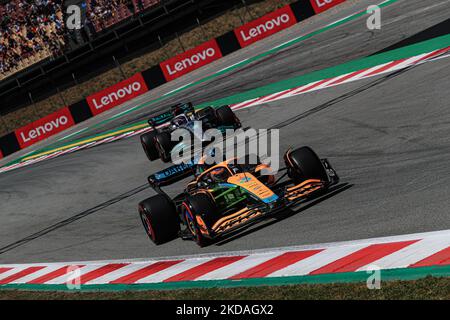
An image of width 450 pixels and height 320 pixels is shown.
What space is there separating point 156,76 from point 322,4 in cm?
776

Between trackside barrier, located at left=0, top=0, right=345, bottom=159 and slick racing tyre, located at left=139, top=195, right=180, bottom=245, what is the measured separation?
63.2ft

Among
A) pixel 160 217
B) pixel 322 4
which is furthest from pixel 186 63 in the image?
pixel 160 217

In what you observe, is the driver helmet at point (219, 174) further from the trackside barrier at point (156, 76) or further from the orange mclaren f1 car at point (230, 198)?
the trackside barrier at point (156, 76)

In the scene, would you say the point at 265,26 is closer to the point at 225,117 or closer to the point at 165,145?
the point at 225,117

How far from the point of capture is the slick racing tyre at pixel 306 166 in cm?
955

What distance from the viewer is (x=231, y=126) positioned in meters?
15.6

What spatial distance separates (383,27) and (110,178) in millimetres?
10144

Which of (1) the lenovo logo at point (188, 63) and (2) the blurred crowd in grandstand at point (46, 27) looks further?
(2) the blurred crowd in grandstand at point (46, 27)

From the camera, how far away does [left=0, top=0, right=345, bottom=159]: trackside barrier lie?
2853 centimetres

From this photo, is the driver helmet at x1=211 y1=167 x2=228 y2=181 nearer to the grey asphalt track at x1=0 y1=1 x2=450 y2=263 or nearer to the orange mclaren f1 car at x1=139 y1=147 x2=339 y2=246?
the orange mclaren f1 car at x1=139 y1=147 x2=339 y2=246

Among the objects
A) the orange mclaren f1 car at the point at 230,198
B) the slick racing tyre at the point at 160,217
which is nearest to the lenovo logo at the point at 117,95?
the orange mclaren f1 car at the point at 230,198

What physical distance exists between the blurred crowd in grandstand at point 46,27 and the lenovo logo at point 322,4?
32.4 ft
